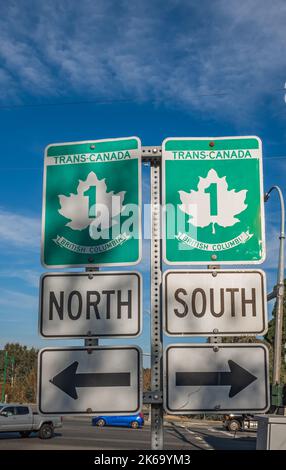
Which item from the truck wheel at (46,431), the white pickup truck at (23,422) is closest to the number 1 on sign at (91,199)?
the white pickup truck at (23,422)

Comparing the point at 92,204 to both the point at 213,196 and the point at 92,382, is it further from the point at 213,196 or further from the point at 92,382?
the point at 92,382

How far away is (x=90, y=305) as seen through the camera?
9.60 feet

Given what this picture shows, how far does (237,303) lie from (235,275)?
16 cm

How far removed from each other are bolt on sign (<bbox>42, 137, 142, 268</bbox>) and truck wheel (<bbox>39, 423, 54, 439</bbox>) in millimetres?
19843

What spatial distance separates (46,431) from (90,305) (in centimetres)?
2004

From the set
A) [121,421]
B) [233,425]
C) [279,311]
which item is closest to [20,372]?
[121,421]

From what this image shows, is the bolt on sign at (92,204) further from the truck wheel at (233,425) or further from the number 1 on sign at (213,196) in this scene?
the truck wheel at (233,425)

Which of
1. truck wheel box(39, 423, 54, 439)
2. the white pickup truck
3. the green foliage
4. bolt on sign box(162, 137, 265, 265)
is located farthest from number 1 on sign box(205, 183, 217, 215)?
the green foliage

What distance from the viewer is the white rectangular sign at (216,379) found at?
2762 millimetres
